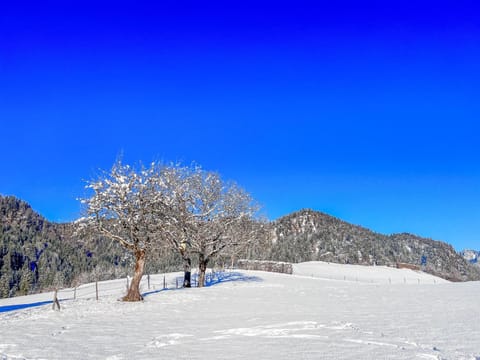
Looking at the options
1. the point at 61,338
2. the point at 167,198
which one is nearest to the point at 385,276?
the point at 167,198

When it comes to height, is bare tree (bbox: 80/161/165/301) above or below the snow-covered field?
above

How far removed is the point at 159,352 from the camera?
497 inches

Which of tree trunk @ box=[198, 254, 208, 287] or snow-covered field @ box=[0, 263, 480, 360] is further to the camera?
tree trunk @ box=[198, 254, 208, 287]

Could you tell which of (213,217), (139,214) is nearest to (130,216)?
(139,214)

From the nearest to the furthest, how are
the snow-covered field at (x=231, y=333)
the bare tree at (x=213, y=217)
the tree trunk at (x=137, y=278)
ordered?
the snow-covered field at (x=231, y=333) < the tree trunk at (x=137, y=278) < the bare tree at (x=213, y=217)

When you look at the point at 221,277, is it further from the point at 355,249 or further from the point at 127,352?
the point at 355,249

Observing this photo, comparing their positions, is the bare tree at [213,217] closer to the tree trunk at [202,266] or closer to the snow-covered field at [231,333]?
the tree trunk at [202,266]

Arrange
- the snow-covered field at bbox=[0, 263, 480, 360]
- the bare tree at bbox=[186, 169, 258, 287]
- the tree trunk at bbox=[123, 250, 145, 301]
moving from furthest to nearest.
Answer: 1. the bare tree at bbox=[186, 169, 258, 287]
2. the tree trunk at bbox=[123, 250, 145, 301]
3. the snow-covered field at bbox=[0, 263, 480, 360]

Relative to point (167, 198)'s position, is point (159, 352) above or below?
below

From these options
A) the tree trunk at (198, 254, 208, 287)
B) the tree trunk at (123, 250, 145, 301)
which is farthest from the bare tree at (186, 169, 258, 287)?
the tree trunk at (123, 250, 145, 301)

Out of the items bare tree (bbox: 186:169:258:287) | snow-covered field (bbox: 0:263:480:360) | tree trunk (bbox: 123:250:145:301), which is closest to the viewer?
snow-covered field (bbox: 0:263:480:360)

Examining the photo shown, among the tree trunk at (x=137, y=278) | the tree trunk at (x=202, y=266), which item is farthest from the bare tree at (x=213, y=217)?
the tree trunk at (x=137, y=278)

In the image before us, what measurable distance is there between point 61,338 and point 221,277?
41509 millimetres

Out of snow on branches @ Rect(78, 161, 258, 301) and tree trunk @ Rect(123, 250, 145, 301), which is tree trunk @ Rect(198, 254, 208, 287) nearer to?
snow on branches @ Rect(78, 161, 258, 301)
